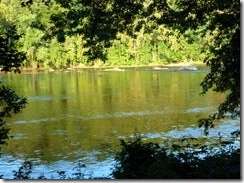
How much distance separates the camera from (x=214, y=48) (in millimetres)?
7191

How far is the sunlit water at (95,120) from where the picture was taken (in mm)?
16609

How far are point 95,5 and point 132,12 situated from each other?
1.73ft

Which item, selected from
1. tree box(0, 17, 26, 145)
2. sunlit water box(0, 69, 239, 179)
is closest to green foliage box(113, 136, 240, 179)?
tree box(0, 17, 26, 145)

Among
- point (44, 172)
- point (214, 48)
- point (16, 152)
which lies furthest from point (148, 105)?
point (214, 48)

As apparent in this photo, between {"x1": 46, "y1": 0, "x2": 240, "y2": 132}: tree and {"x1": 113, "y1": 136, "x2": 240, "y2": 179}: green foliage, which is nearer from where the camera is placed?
{"x1": 113, "y1": 136, "x2": 240, "y2": 179}: green foliage

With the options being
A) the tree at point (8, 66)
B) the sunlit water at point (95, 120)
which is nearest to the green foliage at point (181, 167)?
the tree at point (8, 66)

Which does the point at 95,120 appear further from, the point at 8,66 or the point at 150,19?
the point at 8,66

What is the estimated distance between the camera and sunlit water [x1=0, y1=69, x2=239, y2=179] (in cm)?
1661

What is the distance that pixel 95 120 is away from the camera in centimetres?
2425

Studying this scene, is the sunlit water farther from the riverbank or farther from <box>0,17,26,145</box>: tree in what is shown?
the riverbank

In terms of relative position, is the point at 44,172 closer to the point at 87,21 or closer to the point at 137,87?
the point at 87,21

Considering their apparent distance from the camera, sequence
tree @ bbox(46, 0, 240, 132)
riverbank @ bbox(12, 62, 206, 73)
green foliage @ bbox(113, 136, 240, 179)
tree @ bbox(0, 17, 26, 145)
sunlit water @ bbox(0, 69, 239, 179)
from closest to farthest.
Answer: green foliage @ bbox(113, 136, 240, 179) → tree @ bbox(0, 17, 26, 145) → tree @ bbox(46, 0, 240, 132) → sunlit water @ bbox(0, 69, 239, 179) → riverbank @ bbox(12, 62, 206, 73)

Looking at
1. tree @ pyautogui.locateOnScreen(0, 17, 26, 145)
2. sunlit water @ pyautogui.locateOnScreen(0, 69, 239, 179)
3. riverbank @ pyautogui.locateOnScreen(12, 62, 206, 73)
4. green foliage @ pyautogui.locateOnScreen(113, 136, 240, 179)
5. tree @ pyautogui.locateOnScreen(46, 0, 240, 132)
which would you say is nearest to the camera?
green foliage @ pyautogui.locateOnScreen(113, 136, 240, 179)

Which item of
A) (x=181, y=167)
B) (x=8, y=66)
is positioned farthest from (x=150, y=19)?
(x=181, y=167)
